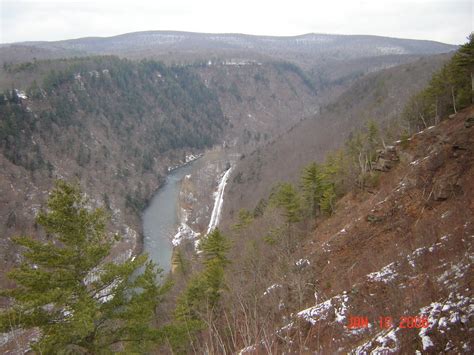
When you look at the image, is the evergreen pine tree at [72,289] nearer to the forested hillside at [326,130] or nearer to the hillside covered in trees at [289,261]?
the hillside covered in trees at [289,261]

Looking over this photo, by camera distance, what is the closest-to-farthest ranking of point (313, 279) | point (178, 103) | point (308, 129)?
point (313, 279) → point (308, 129) → point (178, 103)

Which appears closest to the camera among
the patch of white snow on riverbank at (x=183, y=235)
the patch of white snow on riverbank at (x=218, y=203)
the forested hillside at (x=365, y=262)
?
the forested hillside at (x=365, y=262)

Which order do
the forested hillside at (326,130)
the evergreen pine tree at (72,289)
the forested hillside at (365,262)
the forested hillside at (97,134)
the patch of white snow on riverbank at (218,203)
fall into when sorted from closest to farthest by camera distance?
the forested hillside at (365,262) < the evergreen pine tree at (72,289) < the patch of white snow on riverbank at (218,203) < the forested hillside at (97,134) < the forested hillside at (326,130)

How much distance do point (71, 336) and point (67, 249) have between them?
2336 mm

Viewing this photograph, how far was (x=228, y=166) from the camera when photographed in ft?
407

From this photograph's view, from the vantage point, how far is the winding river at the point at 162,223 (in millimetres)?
69625

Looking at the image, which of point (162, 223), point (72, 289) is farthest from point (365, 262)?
point (162, 223)

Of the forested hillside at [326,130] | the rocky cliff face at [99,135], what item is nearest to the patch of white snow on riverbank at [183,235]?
the rocky cliff face at [99,135]

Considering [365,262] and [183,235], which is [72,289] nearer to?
[365,262]

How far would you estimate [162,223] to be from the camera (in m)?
84.9

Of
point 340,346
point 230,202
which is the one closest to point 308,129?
point 230,202

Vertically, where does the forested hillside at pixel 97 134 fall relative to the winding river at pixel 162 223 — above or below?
above

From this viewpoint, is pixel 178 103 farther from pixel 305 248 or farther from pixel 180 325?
pixel 180 325

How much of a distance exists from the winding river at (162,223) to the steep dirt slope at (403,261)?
130 feet
